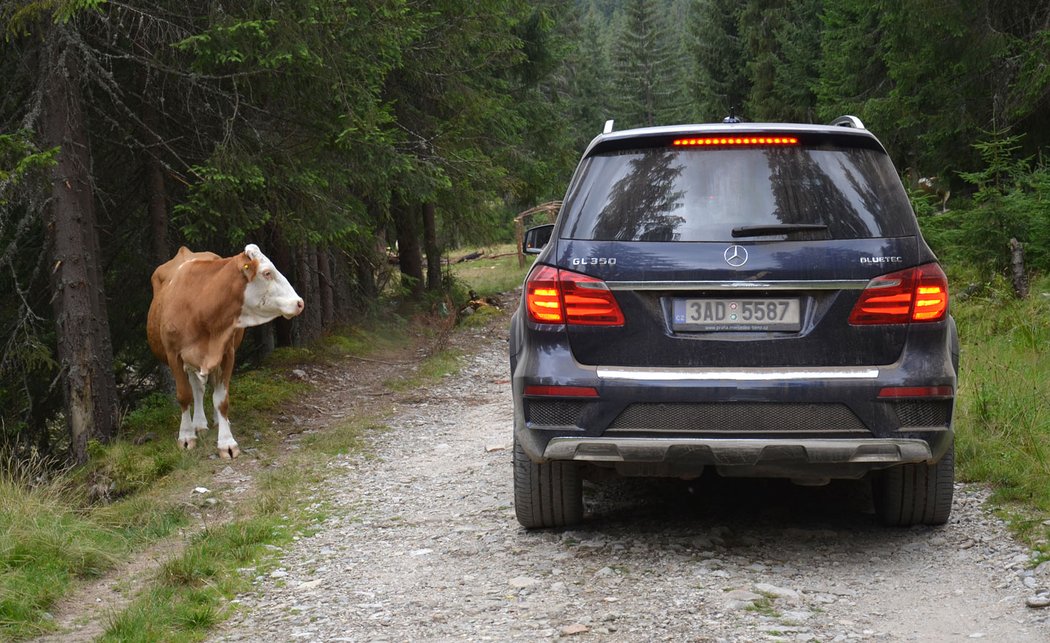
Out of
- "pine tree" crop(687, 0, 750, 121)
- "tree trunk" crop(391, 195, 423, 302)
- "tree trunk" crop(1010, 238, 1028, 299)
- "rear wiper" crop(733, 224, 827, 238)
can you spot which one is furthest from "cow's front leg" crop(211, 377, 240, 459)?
"pine tree" crop(687, 0, 750, 121)

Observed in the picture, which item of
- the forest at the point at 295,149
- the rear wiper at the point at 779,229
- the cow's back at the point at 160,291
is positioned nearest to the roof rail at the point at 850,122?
the rear wiper at the point at 779,229

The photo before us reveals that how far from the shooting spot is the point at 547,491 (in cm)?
606

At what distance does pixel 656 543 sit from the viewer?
5906 mm

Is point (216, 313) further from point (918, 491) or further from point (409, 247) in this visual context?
point (409, 247)

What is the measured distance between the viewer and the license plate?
517cm

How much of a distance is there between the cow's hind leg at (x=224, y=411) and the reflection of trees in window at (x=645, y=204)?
5591mm

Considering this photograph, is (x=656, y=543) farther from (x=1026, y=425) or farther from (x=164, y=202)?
(x=164, y=202)

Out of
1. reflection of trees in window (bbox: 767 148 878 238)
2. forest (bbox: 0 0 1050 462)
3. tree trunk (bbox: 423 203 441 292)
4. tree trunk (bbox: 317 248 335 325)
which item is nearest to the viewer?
reflection of trees in window (bbox: 767 148 878 238)

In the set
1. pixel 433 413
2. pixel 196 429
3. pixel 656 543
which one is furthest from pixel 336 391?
pixel 656 543

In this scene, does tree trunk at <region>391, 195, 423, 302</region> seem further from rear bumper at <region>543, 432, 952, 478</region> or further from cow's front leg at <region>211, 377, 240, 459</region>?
rear bumper at <region>543, 432, 952, 478</region>

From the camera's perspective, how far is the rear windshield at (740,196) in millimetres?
5309

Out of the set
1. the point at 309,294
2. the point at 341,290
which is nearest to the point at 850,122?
the point at 309,294

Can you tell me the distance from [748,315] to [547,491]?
5.44 feet

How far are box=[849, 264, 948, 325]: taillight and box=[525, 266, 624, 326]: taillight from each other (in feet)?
3.91
